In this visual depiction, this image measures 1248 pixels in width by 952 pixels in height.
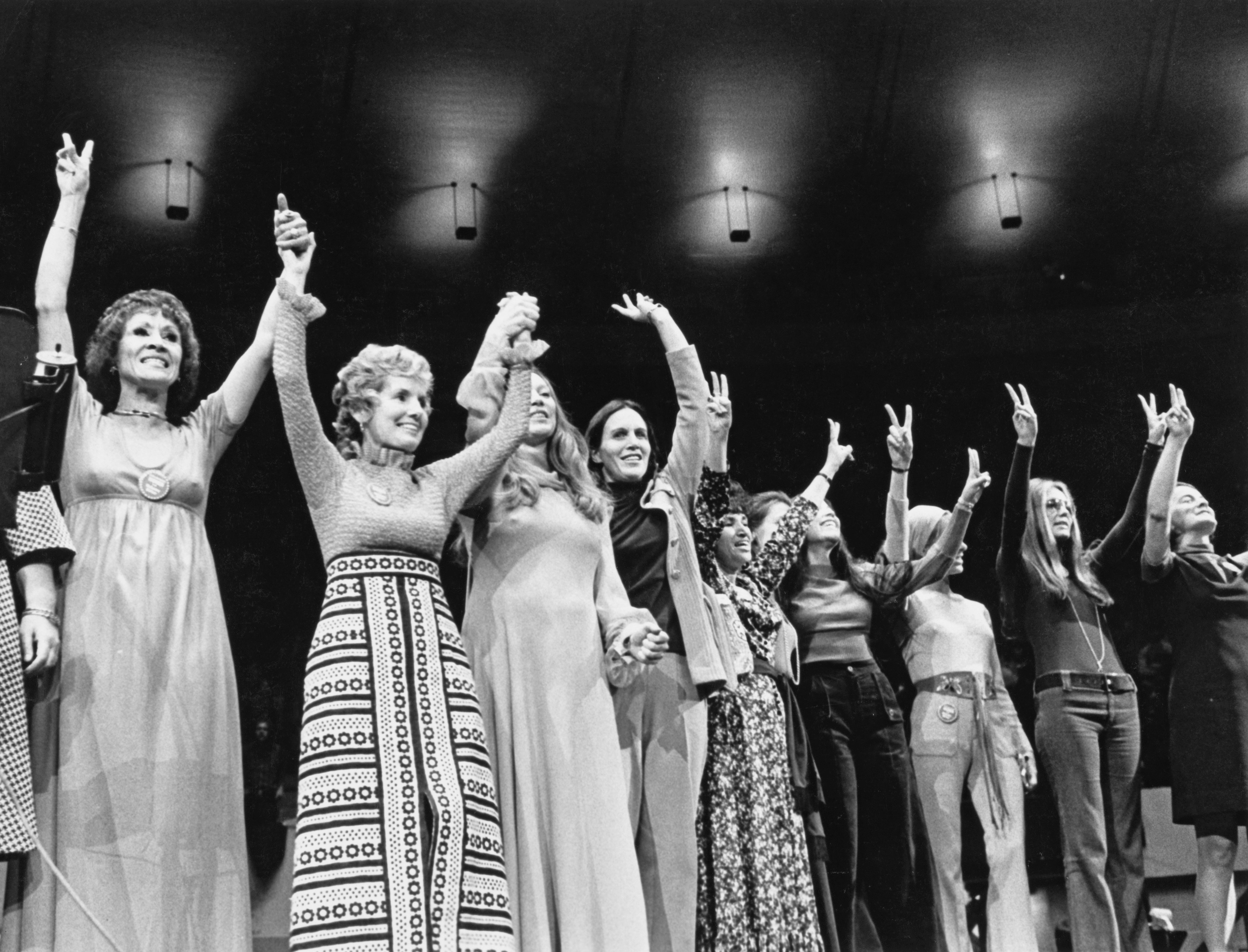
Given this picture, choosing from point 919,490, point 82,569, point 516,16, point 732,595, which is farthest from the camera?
point 919,490

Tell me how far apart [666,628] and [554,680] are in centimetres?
55

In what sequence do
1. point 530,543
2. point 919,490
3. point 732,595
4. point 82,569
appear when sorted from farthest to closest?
point 919,490 < point 732,595 < point 530,543 < point 82,569

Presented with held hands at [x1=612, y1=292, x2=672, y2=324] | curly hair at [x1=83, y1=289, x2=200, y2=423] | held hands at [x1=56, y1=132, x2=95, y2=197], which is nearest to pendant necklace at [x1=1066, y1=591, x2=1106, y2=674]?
held hands at [x1=612, y1=292, x2=672, y2=324]

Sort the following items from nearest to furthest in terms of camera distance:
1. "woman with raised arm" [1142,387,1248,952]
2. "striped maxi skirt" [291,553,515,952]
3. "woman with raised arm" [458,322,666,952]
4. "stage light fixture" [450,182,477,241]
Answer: "striped maxi skirt" [291,553,515,952], "woman with raised arm" [458,322,666,952], "woman with raised arm" [1142,387,1248,952], "stage light fixture" [450,182,477,241]

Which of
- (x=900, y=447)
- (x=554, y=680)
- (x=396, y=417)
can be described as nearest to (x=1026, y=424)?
(x=900, y=447)

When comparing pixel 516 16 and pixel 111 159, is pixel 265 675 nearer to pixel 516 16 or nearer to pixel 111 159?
pixel 111 159

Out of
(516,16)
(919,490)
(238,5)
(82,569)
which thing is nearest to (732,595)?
(919,490)

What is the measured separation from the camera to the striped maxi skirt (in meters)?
2.81

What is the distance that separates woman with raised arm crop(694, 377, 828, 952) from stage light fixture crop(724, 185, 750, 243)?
1.33 metres

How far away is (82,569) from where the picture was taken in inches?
128

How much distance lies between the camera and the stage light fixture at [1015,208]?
18.6ft

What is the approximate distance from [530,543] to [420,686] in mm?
609

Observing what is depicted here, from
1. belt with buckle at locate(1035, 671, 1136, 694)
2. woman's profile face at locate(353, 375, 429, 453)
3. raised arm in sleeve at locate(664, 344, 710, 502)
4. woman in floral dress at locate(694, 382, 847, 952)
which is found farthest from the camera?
belt with buckle at locate(1035, 671, 1136, 694)

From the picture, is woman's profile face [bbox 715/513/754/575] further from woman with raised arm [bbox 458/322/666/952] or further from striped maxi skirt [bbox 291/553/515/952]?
striped maxi skirt [bbox 291/553/515/952]
